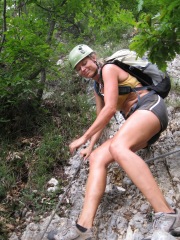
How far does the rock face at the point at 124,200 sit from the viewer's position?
3.34 meters

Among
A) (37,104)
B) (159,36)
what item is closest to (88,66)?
(159,36)

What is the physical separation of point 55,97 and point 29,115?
92 cm

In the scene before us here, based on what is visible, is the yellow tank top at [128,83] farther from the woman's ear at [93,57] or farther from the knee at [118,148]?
the knee at [118,148]

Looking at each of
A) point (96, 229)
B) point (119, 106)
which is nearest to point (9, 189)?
point (96, 229)

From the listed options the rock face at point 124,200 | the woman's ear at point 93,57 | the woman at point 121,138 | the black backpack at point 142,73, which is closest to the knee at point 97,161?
the woman at point 121,138

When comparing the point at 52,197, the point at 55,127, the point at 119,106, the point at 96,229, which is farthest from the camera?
the point at 55,127

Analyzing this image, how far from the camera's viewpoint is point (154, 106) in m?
3.37

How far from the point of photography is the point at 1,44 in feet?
16.3

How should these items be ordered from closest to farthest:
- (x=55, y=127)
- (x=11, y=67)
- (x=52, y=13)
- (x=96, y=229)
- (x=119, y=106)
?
(x=96, y=229)
(x=119, y=106)
(x=11, y=67)
(x=55, y=127)
(x=52, y=13)

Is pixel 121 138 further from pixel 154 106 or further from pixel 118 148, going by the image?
pixel 154 106

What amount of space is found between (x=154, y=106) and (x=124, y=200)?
1284 millimetres

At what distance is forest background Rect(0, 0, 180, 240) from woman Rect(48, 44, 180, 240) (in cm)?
63

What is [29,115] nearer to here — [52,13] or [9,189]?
[9,189]

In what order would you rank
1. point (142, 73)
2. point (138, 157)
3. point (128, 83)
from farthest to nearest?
point (142, 73), point (128, 83), point (138, 157)
